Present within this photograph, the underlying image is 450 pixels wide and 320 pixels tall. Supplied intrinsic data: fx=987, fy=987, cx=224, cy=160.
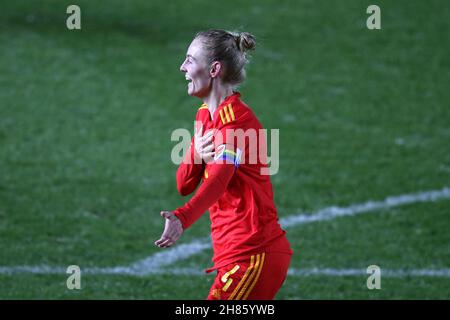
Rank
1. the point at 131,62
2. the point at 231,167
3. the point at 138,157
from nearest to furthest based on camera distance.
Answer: the point at 231,167 < the point at 138,157 < the point at 131,62

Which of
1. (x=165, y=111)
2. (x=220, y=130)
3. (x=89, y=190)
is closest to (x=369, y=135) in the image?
(x=165, y=111)

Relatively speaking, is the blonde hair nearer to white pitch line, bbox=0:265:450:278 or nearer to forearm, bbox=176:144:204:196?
forearm, bbox=176:144:204:196

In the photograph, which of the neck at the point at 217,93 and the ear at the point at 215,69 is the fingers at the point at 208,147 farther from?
the ear at the point at 215,69

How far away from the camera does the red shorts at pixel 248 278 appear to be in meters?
4.52

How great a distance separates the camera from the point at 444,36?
13820 mm

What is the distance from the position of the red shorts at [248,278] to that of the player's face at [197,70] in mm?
824

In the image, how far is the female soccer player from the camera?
4500mm

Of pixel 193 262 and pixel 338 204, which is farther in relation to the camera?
pixel 338 204

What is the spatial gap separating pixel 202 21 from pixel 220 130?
9.64 metres

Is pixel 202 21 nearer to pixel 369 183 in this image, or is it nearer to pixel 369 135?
pixel 369 135

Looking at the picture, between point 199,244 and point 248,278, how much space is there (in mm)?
3232

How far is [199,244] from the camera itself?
304 inches

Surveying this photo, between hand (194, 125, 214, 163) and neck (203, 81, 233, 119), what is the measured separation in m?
0.14

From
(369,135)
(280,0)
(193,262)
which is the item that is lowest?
(193,262)
